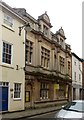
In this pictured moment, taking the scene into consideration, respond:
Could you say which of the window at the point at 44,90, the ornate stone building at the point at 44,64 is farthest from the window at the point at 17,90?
the window at the point at 44,90

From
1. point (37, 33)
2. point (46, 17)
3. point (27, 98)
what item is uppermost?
point (46, 17)

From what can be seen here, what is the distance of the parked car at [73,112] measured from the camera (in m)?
11.8

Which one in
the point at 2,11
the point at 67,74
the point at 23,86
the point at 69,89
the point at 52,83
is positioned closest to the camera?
the point at 2,11

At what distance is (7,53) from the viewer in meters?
25.0

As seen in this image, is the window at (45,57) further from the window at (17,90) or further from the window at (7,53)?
the window at (7,53)

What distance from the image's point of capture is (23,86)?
1106 inches

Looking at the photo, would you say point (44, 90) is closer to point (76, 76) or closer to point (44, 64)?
point (44, 64)

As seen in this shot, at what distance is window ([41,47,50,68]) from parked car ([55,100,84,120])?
69.3ft

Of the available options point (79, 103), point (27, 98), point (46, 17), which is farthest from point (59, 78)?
point (79, 103)

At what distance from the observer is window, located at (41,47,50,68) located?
34.7 metres

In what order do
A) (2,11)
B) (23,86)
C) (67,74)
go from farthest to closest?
(67,74), (23,86), (2,11)

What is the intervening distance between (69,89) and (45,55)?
16063 mm

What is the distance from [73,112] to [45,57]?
77.9ft

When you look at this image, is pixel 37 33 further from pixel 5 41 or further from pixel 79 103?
pixel 79 103
